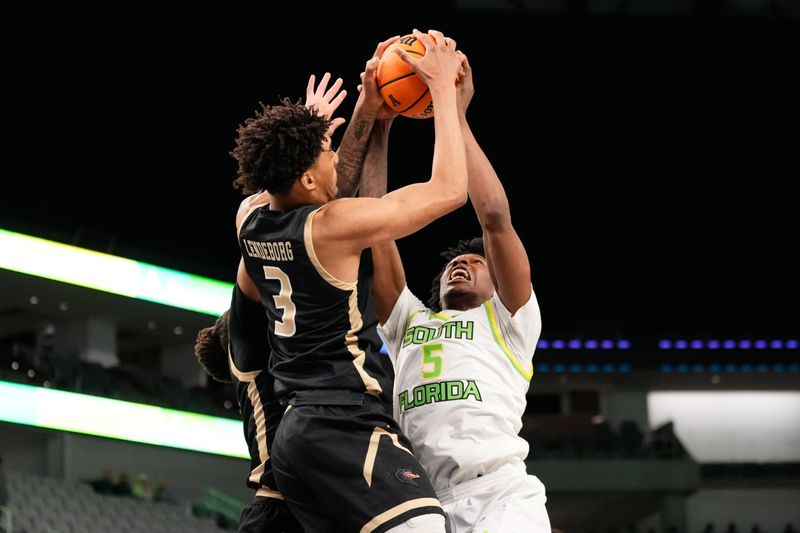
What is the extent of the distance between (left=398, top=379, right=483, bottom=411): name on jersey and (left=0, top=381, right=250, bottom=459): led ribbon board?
20603 millimetres

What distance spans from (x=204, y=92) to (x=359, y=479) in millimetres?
24454

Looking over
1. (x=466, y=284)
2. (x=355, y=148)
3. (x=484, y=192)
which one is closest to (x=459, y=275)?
(x=466, y=284)

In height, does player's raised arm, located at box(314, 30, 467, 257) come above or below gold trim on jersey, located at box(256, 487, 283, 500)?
above

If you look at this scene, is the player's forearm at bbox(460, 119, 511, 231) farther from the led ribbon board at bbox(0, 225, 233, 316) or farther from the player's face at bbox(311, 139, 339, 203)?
the led ribbon board at bbox(0, 225, 233, 316)

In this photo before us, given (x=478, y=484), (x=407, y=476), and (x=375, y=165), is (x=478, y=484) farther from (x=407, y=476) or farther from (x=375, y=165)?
(x=375, y=165)

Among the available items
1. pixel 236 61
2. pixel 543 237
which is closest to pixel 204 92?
pixel 236 61

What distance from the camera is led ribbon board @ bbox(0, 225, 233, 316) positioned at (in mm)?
24797

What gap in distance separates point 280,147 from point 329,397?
88 cm

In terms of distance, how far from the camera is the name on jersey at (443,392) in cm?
435

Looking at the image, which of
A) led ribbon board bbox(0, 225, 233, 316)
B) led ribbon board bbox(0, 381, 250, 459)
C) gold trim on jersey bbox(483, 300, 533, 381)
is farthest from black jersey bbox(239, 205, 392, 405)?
led ribbon board bbox(0, 225, 233, 316)

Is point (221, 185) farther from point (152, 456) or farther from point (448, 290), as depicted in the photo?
point (448, 290)

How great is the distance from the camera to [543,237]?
32.4m

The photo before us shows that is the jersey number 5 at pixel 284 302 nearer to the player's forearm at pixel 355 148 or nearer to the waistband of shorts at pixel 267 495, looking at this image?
the waistband of shorts at pixel 267 495

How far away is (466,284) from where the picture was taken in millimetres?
4754
